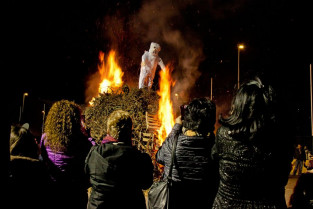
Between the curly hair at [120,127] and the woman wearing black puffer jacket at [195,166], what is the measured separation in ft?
1.87

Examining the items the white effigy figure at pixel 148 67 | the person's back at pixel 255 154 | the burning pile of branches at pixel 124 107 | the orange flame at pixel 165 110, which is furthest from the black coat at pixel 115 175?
the white effigy figure at pixel 148 67

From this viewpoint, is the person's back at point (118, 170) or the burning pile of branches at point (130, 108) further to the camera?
the burning pile of branches at point (130, 108)

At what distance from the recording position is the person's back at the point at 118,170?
310 centimetres

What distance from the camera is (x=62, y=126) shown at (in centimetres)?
357

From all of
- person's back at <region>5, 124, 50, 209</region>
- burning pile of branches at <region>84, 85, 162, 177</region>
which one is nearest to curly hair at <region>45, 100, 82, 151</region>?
person's back at <region>5, 124, 50, 209</region>

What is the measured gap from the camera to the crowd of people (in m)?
2.30

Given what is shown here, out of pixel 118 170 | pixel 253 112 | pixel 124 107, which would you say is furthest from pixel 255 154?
pixel 124 107

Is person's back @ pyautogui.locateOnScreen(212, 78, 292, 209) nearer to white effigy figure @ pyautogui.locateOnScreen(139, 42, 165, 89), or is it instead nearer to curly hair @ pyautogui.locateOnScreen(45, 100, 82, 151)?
curly hair @ pyautogui.locateOnScreen(45, 100, 82, 151)

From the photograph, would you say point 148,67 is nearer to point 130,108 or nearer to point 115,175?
point 130,108

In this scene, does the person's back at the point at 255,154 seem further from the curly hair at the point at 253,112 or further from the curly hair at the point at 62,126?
the curly hair at the point at 62,126

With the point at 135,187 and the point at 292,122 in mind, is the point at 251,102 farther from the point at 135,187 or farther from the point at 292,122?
the point at 135,187

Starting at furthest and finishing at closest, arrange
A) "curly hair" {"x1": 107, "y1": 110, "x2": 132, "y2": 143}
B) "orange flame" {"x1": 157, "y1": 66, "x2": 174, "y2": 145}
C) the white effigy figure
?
the white effigy figure
"orange flame" {"x1": 157, "y1": 66, "x2": 174, "y2": 145}
"curly hair" {"x1": 107, "y1": 110, "x2": 132, "y2": 143}

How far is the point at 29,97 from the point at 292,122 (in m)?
47.6

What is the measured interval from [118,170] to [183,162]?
2.53ft
